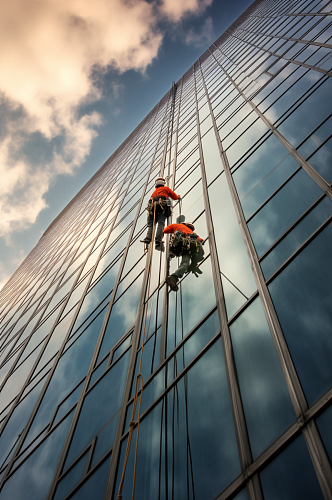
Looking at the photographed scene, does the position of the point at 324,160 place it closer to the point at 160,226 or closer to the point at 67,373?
the point at 160,226

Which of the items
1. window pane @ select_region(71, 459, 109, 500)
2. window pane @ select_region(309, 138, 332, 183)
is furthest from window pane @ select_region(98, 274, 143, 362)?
window pane @ select_region(309, 138, 332, 183)

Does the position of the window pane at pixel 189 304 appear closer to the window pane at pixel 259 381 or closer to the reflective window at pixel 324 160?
the window pane at pixel 259 381

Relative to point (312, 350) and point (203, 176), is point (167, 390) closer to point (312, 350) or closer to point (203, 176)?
point (312, 350)

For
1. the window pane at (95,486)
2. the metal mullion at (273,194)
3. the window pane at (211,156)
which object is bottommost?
the window pane at (95,486)

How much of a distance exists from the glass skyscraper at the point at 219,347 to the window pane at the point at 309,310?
0.6 inches

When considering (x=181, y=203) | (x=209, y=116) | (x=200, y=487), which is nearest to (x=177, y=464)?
(x=200, y=487)

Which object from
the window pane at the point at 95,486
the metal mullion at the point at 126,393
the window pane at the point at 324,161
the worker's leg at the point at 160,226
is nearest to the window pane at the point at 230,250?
the worker's leg at the point at 160,226

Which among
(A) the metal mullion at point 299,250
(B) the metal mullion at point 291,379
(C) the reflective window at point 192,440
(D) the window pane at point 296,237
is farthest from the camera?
(D) the window pane at point 296,237

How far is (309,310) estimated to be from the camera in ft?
11.7

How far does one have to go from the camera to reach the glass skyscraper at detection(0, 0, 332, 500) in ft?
9.85

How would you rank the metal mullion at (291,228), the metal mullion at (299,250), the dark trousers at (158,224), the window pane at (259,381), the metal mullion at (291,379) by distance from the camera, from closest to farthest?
the metal mullion at (291,379) < the window pane at (259,381) < the metal mullion at (299,250) < the metal mullion at (291,228) < the dark trousers at (158,224)

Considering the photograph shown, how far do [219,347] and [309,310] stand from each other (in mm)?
1331

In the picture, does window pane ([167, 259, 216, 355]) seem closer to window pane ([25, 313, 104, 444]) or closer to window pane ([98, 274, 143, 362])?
→ window pane ([98, 274, 143, 362])

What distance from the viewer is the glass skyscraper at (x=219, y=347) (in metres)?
3.00
